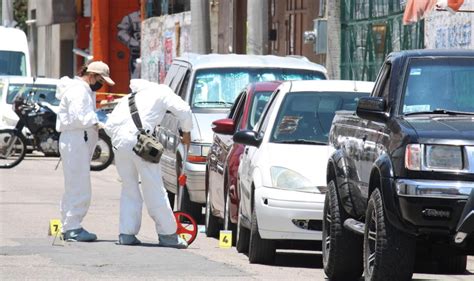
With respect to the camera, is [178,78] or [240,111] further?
[178,78]

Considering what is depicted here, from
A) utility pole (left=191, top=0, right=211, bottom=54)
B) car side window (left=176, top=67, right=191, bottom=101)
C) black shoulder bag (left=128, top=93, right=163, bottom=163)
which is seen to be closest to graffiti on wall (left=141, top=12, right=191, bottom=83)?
utility pole (left=191, top=0, right=211, bottom=54)

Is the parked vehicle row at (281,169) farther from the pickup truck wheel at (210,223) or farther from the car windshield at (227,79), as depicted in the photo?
the car windshield at (227,79)

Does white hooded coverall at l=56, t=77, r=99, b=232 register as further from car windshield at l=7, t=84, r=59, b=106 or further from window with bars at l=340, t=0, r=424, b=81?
car windshield at l=7, t=84, r=59, b=106

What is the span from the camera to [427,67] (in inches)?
421

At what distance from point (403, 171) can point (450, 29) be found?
12119 mm

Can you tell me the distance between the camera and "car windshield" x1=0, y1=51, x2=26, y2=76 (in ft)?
129

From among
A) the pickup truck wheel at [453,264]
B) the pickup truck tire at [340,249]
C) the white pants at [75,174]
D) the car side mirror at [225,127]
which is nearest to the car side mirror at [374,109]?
the pickup truck tire at [340,249]

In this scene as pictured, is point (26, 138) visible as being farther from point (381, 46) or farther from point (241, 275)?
point (241, 275)

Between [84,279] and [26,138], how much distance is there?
20.7 meters

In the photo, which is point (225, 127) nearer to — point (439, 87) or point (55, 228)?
point (55, 228)

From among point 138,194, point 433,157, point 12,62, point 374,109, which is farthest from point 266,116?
point 12,62

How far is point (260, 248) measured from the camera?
1270 cm

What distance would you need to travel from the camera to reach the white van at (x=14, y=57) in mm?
39219

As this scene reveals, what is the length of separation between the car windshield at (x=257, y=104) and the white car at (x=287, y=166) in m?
1.15
